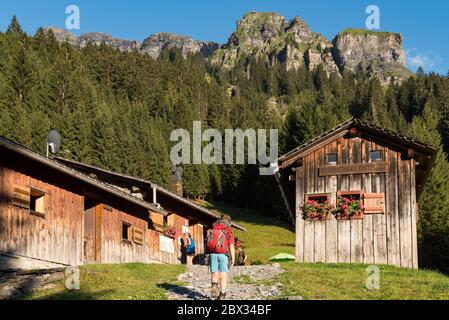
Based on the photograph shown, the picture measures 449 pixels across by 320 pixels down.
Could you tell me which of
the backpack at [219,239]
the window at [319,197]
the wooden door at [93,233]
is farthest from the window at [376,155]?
the backpack at [219,239]

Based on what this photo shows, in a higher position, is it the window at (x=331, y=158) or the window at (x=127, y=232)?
the window at (x=331, y=158)

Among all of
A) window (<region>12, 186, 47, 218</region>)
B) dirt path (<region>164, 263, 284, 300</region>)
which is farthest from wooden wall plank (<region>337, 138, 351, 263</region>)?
window (<region>12, 186, 47, 218</region>)

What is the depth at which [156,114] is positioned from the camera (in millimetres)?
129125

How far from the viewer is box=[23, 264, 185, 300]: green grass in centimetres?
1534

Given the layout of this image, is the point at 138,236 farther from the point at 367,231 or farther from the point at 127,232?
the point at 367,231

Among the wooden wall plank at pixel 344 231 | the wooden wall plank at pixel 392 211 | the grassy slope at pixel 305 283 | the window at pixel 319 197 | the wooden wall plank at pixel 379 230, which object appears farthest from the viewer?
the window at pixel 319 197

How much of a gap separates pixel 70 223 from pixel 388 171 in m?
13.1

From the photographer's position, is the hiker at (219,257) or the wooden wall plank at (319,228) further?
the wooden wall plank at (319,228)

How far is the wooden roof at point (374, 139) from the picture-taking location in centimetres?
2775

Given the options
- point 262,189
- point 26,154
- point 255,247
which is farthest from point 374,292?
point 262,189

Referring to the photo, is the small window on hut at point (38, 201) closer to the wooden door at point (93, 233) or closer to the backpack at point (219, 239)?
the wooden door at point (93, 233)

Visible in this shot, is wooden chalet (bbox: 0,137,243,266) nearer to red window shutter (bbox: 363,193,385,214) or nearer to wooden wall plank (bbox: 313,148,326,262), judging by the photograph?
wooden wall plank (bbox: 313,148,326,262)

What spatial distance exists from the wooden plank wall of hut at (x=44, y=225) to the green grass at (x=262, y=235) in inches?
918

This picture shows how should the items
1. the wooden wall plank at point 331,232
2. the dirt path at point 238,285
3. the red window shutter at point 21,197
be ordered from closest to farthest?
the dirt path at point 238,285
the red window shutter at point 21,197
the wooden wall plank at point 331,232
